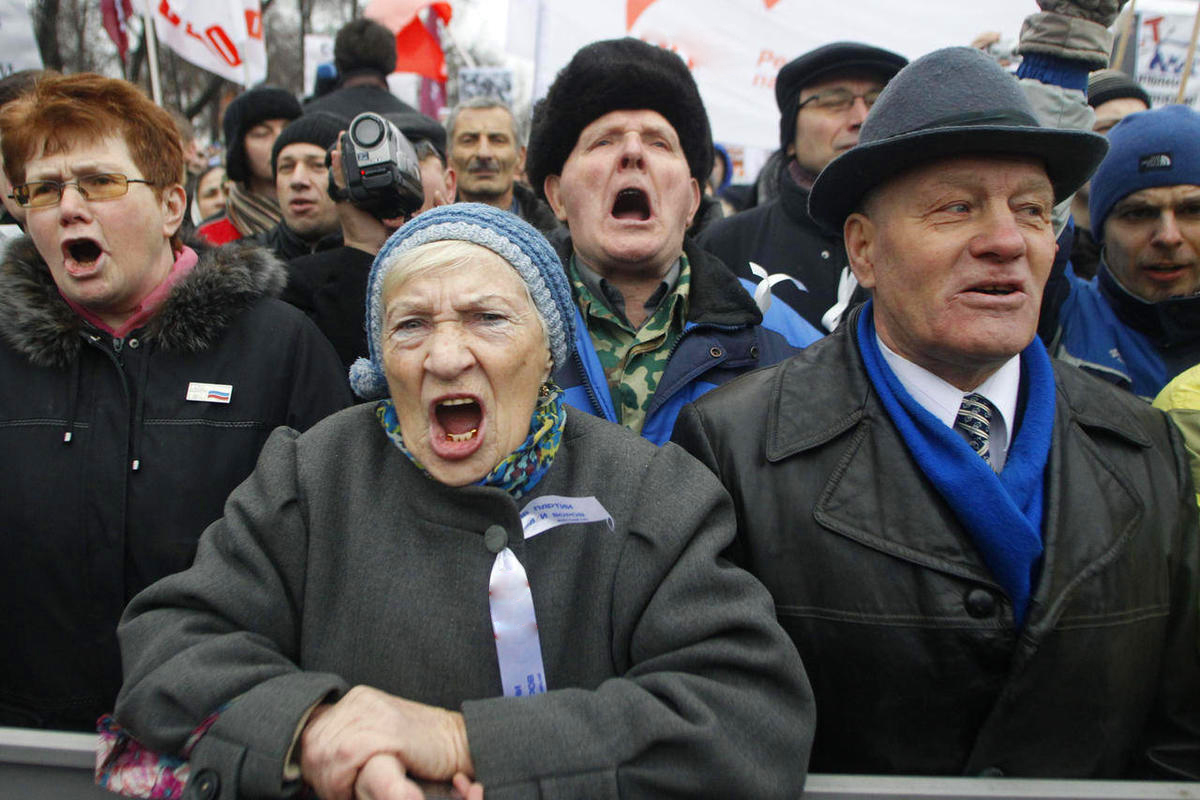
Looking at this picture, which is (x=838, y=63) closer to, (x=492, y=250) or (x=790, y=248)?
(x=790, y=248)

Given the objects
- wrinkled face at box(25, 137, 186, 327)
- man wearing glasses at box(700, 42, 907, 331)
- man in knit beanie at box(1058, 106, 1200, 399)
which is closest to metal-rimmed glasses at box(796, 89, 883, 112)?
man wearing glasses at box(700, 42, 907, 331)

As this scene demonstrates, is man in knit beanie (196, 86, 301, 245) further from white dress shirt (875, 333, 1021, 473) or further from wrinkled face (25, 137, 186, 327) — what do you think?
white dress shirt (875, 333, 1021, 473)

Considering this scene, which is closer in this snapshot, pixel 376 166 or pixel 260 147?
pixel 376 166

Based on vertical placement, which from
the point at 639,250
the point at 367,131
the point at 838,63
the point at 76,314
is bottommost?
the point at 76,314

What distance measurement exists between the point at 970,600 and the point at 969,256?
729mm

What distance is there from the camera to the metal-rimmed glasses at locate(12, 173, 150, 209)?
2.36 meters

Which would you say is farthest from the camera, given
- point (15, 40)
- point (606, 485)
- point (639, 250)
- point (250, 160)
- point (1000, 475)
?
point (250, 160)

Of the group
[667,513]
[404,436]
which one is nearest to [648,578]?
[667,513]

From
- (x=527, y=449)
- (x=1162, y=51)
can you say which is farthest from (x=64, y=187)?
(x=1162, y=51)

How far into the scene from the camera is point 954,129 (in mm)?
1841

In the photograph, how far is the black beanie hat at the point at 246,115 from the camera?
196 inches

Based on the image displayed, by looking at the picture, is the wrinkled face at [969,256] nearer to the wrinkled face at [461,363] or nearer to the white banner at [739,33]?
the wrinkled face at [461,363]

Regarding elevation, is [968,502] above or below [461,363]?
below

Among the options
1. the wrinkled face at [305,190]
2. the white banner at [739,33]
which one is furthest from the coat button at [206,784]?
the white banner at [739,33]
